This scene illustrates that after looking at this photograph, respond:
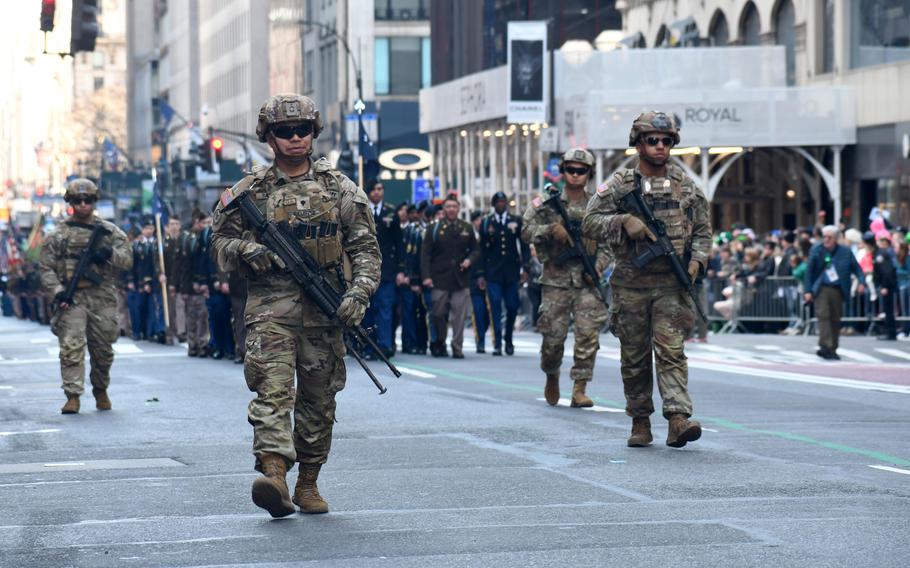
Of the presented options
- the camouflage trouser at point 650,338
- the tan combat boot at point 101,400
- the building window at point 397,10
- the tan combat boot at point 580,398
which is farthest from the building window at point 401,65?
the camouflage trouser at point 650,338

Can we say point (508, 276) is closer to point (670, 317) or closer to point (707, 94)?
point (670, 317)

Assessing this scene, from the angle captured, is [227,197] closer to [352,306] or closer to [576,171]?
[352,306]

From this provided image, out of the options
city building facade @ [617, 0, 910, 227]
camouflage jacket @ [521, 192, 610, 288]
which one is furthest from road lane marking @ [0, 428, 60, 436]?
city building facade @ [617, 0, 910, 227]

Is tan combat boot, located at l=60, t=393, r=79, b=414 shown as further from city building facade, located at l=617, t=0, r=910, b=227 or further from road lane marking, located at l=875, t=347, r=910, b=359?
city building facade, located at l=617, t=0, r=910, b=227

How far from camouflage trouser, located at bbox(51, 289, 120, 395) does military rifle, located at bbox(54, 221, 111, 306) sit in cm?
11

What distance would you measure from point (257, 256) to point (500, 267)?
14769 millimetres

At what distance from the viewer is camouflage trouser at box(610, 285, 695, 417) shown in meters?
12.0

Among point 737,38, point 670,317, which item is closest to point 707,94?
point 737,38

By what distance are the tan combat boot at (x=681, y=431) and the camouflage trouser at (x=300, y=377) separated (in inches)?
121

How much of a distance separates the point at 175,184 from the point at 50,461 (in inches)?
3613

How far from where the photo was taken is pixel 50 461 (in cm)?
1212

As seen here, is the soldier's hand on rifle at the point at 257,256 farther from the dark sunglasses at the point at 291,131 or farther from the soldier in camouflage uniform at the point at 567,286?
the soldier in camouflage uniform at the point at 567,286

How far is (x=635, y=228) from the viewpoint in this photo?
39.3 feet

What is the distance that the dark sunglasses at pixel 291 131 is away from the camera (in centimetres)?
919
